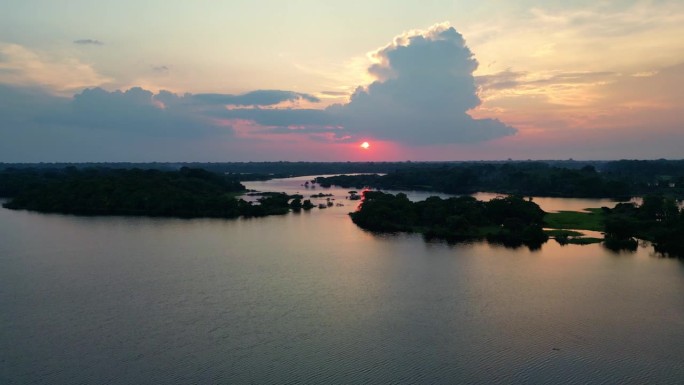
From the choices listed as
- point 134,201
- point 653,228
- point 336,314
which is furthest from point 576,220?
point 134,201

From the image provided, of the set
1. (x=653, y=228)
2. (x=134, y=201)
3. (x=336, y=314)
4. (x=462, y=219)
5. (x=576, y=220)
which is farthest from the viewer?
(x=134, y=201)

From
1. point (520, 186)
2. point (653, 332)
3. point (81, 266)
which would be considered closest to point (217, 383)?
point (653, 332)

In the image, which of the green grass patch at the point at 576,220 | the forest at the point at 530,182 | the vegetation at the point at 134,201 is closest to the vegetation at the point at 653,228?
the green grass patch at the point at 576,220

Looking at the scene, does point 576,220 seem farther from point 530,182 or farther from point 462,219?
point 530,182

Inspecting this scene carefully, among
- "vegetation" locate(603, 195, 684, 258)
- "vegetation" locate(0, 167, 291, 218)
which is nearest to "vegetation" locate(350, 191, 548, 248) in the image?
"vegetation" locate(603, 195, 684, 258)

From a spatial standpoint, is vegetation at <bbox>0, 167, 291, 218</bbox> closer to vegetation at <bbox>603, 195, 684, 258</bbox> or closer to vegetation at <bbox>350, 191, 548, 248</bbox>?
vegetation at <bbox>350, 191, 548, 248</bbox>

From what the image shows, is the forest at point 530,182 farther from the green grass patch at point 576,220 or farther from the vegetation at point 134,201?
the vegetation at point 134,201
